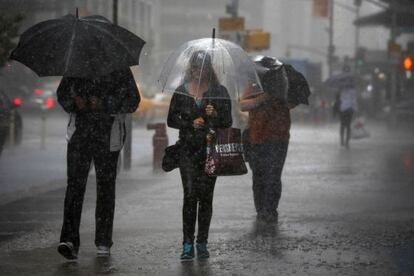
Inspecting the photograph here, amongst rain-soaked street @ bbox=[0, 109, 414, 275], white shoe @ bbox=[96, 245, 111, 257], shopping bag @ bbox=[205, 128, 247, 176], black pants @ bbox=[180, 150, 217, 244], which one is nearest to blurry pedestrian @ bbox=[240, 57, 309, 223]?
rain-soaked street @ bbox=[0, 109, 414, 275]

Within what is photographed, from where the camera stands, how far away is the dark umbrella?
1040 cm

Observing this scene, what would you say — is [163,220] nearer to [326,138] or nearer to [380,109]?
[326,138]

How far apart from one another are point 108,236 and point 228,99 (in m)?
1.56

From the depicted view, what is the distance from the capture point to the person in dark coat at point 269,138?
A: 10.6 metres

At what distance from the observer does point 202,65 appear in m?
8.14

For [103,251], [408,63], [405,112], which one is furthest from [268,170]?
Result: [405,112]

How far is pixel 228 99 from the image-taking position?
827 centimetres

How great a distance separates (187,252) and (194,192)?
0.51m

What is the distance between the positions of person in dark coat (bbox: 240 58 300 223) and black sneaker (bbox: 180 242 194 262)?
2.47 m

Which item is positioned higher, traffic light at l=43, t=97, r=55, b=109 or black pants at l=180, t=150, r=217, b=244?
black pants at l=180, t=150, r=217, b=244

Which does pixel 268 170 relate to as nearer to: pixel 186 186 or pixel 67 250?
pixel 186 186

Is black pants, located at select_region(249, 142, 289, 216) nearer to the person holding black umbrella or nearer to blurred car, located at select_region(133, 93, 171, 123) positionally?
the person holding black umbrella

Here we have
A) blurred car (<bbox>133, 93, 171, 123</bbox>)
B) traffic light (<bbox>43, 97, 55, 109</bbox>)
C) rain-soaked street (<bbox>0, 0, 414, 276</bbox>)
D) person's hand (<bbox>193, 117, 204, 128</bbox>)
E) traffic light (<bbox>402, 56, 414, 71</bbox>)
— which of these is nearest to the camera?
rain-soaked street (<bbox>0, 0, 414, 276</bbox>)

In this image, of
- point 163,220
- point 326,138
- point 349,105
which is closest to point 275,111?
point 163,220
